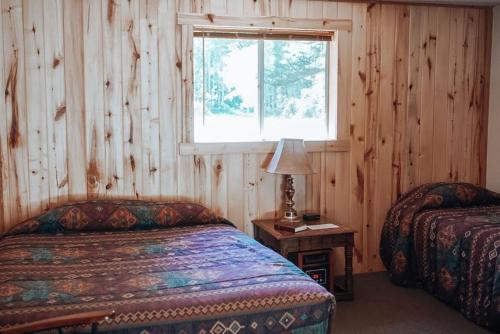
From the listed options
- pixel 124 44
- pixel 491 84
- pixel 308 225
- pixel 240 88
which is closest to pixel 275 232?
pixel 308 225

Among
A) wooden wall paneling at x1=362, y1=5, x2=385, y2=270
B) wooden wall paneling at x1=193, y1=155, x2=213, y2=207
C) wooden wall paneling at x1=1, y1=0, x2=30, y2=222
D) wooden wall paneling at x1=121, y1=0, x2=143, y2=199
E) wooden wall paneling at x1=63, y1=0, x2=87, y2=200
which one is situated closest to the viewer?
wooden wall paneling at x1=1, y1=0, x2=30, y2=222

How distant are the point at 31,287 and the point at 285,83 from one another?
96.9 inches

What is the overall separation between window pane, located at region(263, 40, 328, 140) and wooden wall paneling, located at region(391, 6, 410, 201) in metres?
0.60

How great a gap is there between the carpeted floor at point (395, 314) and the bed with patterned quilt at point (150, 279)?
2.93 ft

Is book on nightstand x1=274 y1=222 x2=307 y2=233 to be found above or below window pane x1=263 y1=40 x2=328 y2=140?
below

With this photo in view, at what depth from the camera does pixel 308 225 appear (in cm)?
376

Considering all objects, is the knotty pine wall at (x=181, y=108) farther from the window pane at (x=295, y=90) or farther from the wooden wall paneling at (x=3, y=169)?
the window pane at (x=295, y=90)

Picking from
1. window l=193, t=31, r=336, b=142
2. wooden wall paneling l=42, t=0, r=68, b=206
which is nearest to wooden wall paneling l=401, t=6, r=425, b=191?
window l=193, t=31, r=336, b=142

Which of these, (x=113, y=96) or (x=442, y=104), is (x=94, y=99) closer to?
(x=113, y=96)

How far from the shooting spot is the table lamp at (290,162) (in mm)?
3709

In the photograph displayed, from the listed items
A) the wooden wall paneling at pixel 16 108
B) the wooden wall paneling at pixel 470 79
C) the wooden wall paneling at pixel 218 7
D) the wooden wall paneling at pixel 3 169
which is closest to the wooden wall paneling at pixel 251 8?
the wooden wall paneling at pixel 218 7

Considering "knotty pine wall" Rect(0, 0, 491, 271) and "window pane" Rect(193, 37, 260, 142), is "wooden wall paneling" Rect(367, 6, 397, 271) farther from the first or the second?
"window pane" Rect(193, 37, 260, 142)

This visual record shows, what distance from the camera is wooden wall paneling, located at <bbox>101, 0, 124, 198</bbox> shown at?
3.59 m

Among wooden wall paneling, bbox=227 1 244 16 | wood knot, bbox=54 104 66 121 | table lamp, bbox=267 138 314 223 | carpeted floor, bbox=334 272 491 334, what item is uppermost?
wooden wall paneling, bbox=227 1 244 16
